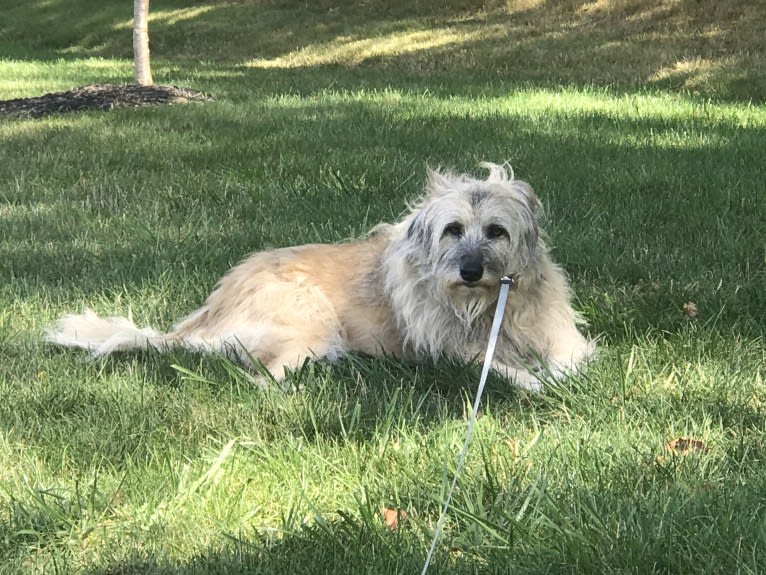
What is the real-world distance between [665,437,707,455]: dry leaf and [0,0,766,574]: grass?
19 mm

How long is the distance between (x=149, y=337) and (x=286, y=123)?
17.7 ft

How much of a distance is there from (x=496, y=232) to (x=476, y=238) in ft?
0.32

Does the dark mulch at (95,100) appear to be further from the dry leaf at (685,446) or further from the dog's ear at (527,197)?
the dry leaf at (685,446)

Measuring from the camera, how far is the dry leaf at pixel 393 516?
8.17ft

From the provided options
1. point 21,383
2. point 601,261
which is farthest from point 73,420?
point 601,261

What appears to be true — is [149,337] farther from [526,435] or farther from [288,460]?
[526,435]

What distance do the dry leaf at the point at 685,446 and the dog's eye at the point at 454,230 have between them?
1.26 m

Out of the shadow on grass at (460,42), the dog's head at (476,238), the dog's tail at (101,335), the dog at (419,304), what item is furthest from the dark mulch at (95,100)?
the dog's head at (476,238)

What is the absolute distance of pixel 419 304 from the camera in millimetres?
3838

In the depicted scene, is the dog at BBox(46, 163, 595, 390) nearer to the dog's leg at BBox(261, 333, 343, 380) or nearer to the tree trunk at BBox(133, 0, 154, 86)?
the dog's leg at BBox(261, 333, 343, 380)

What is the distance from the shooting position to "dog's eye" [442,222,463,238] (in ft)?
11.9

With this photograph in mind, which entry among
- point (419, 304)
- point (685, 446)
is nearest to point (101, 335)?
point (419, 304)

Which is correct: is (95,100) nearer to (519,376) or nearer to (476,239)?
(476,239)

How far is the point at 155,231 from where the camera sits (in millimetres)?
5621
